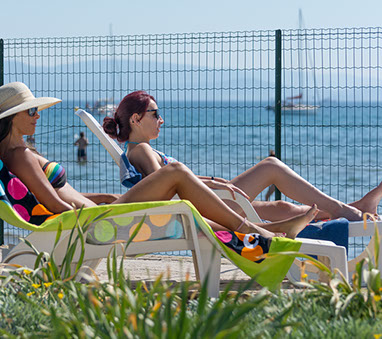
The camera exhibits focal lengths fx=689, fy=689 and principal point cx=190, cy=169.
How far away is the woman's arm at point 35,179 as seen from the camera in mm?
3672

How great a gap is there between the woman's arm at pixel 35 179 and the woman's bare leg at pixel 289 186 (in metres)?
1.33

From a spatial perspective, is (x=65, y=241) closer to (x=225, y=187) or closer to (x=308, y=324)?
(x=225, y=187)

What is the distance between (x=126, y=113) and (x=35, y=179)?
1.04 m

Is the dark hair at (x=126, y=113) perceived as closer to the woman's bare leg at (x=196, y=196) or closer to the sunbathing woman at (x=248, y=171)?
the sunbathing woman at (x=248, y=171)

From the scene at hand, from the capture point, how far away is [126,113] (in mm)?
4535

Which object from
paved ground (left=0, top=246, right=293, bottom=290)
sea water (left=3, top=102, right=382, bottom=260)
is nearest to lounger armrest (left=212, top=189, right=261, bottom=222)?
paved ground (left=0, top=246, right=293, bottom=290)

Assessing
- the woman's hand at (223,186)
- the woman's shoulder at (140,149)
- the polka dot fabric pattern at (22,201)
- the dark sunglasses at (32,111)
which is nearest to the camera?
the polka dot fabric pattern at (22,201)

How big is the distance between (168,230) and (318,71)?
98.5 inches

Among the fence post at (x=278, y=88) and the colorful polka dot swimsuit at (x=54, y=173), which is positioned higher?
the fence post at (x=278, y=88)

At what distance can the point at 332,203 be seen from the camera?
4.27m

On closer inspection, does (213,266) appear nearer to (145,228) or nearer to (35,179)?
(145,228)

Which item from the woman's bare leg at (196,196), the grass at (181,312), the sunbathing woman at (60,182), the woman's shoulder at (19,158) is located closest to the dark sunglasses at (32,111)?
the sunbathing woman at (60,182)

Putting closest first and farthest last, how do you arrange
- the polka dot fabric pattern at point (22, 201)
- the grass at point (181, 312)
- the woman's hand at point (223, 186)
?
the grass at point (181, 312), the polka dot fabric pattern at point (22, 201), the woman's hand at point (223, 186)

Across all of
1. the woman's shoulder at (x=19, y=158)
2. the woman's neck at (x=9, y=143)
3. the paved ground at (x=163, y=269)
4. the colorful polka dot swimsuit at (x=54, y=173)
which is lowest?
the paved ground at (x=163, y=269)
